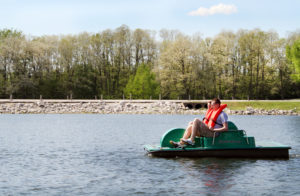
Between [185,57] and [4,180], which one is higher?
[185,57]

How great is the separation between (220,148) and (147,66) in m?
59.7

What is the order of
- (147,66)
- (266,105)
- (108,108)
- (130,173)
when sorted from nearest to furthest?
(130,173), (266,105), (108,108), (147,66)

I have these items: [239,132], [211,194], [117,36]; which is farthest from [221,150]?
[117,36]

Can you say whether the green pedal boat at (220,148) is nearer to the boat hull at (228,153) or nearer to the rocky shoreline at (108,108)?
the boat hull at (228,153)

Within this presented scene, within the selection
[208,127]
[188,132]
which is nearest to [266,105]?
[208,127]

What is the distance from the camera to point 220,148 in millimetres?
17359

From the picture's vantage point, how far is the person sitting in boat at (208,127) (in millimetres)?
17109

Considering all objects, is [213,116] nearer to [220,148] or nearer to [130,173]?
[220,148]

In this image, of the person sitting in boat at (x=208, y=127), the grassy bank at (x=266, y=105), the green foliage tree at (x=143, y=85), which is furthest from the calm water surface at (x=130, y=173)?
the green foliage tree at (x=143, y=85)

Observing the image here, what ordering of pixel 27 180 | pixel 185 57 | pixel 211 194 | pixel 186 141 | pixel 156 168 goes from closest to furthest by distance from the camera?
pixel 211 194 → pixel 27 180 → pixel 156 168 → pixel 186 141 → pixel 185 57

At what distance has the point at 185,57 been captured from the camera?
74.5m

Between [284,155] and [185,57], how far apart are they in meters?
57.2

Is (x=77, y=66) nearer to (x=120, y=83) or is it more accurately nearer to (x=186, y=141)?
(x=120, y=83)

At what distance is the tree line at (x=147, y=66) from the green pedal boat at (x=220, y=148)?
55792 mm
